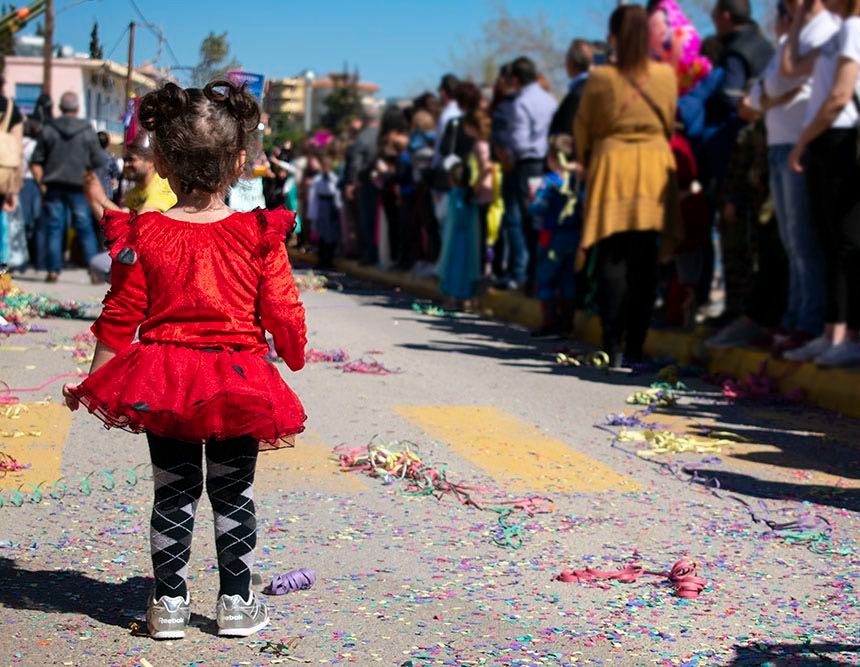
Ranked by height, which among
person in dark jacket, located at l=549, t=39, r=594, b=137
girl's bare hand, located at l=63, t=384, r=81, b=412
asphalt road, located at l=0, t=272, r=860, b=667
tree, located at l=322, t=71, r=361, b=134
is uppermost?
tree, located at l=322, t=71, r=361, b=134

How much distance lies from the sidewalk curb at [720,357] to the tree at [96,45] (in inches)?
200

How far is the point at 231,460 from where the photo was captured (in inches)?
171

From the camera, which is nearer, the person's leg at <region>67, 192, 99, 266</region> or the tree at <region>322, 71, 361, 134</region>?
the person's leg at <region>67, 192, 99, 266</region>

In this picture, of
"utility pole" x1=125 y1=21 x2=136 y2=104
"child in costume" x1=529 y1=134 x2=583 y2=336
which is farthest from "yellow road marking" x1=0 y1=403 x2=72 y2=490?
"child in costume" x1=529 y1=134 x2=583 y2=336

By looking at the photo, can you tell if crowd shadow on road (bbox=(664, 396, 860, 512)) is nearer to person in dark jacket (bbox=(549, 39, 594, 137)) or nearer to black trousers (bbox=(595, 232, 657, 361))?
black trousers (bbox=(595, 232, 657, 361))

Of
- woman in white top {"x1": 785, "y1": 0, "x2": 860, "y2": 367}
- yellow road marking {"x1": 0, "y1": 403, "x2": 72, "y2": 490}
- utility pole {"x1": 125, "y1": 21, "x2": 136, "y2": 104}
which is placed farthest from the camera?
woman in white top {"x1": 785, "y1": 0, "x2": 860, "y2": 367}

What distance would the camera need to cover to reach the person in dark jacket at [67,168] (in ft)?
59.6

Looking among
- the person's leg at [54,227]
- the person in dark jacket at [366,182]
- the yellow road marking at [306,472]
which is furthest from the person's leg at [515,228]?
the yellow road marking at [306,472]

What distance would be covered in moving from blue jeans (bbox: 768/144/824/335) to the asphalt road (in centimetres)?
104

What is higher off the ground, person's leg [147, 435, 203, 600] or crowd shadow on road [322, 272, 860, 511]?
person's leg [147, 435, 203, 600]

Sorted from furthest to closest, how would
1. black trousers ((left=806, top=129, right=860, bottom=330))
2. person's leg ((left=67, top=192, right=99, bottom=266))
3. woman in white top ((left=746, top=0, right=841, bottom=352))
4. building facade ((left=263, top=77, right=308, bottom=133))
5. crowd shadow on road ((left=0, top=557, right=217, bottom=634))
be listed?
person's leg ((left=67, top=192, right=99, bottom=266))
woman in white top ((left=746, top=0, right=841, bottom=352))
black trousers ((left=806, top=129, right=860, bottom=330))
building facade ((left=263, top=77, right=308, bottom=133))
crowd shadow on road ((left=0, top=557, right=217, bottom=634))

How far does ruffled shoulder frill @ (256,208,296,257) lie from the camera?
439 cm

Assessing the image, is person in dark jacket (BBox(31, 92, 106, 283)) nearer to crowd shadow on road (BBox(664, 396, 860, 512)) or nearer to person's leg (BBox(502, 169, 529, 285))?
person's leg (BBox(502, 169, 529, 285))

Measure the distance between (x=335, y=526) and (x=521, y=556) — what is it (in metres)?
0.73
